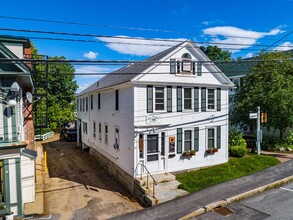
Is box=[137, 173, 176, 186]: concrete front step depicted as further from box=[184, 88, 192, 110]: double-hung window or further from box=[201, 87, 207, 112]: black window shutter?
box=[201, 87, 207, 112]: black window shutter

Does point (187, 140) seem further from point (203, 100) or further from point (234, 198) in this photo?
point (234, 198)

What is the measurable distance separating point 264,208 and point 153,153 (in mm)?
6155

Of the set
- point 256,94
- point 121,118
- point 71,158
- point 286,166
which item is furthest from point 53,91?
point 286,166

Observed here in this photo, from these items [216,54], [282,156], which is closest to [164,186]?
[282,156]

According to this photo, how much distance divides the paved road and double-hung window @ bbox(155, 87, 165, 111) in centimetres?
629

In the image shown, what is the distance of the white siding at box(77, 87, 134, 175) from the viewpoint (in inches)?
551

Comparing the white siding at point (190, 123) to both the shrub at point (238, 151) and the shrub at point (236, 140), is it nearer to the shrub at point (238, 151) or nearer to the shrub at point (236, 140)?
the shrub at point (238, 151)

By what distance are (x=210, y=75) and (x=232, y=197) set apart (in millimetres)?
7840

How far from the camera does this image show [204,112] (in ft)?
51.4

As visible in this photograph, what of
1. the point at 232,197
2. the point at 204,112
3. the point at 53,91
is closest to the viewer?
the point at 232,197

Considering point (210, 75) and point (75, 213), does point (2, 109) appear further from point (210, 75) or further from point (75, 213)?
point (210, 75)

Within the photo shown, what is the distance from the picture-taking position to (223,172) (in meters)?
14.6

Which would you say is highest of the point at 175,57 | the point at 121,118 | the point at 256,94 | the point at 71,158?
the point at 175,57

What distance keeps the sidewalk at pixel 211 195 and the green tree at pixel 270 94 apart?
19.3 ft
